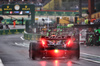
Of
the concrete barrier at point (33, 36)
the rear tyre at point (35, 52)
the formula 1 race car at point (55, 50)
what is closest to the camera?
the formula 1 race car at point (55, 50)

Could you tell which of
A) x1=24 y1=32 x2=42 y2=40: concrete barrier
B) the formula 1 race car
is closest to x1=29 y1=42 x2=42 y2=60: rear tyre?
the formula 1 race car

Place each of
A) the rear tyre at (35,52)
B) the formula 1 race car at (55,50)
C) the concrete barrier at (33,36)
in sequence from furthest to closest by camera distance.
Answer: the concrete barrier at (33,36) → the rear tyre at (35,52) → the formula 1 race car at (55,50)

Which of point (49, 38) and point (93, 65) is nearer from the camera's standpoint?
point (93, 65)

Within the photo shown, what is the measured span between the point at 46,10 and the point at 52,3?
34.4ft

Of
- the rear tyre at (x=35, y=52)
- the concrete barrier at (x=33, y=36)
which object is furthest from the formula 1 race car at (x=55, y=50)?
the concrete barrier at (x=33, y=36)

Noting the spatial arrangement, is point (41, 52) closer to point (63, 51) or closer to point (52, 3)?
point (63, 51)

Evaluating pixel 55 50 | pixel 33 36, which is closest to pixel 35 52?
pixel 55 50

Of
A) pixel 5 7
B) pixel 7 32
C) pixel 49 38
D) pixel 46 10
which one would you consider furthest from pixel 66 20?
pixel 49 38

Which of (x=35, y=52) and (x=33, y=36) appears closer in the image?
(x=35, y=52)

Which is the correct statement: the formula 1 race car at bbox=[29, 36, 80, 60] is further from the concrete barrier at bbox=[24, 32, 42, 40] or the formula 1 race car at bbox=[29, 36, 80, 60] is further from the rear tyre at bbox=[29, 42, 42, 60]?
the concrete barrier at bbox=[24, 32, 42, 40]

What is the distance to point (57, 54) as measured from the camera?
14914 mm

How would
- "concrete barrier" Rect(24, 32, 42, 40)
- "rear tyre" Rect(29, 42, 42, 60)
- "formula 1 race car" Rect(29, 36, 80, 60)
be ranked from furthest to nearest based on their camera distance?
"concrete barrier" Rect(24, 32, 42, 40), "rear tyre" Rect(29, 42, 42, 60), "formula 1 race car" Rect(29, 36, 80, 60)

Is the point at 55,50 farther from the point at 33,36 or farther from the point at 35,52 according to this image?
the point at 33,36

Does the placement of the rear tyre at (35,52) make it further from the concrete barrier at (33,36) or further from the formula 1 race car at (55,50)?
the concrete barrier at (33,36)
